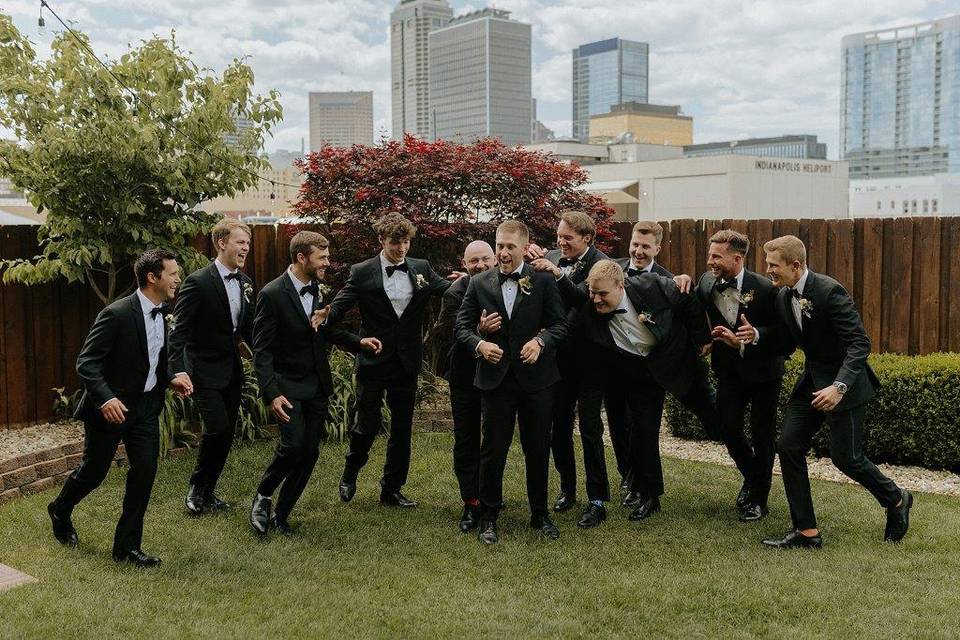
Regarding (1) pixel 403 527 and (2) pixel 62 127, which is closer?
(1) pixel 403 527

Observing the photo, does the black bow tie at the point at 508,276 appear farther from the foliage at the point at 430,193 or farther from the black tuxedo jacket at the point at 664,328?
the foliage at the point at 430,193

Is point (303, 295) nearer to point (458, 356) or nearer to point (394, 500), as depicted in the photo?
point (458, 356)

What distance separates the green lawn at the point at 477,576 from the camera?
4.49 meters

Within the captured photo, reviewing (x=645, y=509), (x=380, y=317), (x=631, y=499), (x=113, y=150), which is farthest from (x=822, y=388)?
(x=113, y=150)

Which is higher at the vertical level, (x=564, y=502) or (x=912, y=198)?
(x=912, y=198)

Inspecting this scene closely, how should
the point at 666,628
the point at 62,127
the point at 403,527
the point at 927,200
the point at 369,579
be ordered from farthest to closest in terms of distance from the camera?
the point at 927,200, the point at 62,127, the point at 403,527, the point at 369,579, the point at 666,628

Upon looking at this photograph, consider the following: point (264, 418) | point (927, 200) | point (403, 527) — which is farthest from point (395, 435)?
point (927, 200)

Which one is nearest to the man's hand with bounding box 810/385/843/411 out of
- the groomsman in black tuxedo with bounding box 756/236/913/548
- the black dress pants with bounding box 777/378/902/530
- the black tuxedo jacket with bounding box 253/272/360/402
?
the groomsman in black tuxedo with bounding box 756/236/913/548

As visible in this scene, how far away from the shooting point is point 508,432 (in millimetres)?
5883

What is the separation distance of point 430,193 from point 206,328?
3.82 meters

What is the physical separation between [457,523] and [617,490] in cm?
145

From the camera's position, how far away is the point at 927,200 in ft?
368

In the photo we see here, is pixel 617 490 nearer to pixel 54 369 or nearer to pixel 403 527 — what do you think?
pixel 403 527

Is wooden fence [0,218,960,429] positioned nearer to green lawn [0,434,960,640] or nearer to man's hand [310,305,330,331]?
green lawn [0,434,960,640]
